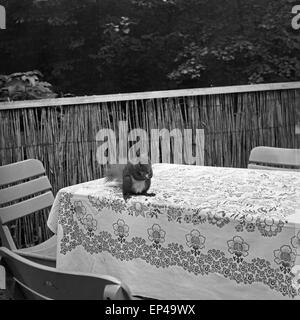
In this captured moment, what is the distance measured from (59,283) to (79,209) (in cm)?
73

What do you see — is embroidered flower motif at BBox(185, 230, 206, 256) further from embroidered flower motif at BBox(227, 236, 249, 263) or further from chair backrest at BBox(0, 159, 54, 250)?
chair backrest at BBox(0, 159, 54, 250)

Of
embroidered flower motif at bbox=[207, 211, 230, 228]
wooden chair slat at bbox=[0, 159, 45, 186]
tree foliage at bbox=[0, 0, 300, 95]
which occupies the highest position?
tree foliage at bbox=[0, 0, 300, 95]

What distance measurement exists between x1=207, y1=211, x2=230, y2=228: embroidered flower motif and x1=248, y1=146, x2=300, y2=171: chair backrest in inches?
34.4

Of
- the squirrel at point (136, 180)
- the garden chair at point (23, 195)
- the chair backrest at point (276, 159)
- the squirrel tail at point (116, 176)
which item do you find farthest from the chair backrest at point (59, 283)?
the chair backrest at point (276, 159)

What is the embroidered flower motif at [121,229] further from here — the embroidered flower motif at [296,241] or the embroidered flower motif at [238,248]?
the embroidered flower motif at [296,241]

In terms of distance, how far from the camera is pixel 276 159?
2.13 metres

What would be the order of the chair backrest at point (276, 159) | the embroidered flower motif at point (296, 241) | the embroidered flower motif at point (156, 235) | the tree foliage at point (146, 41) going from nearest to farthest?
the embroidered flower motif at point (296, 241) < the embroidered flower motif at point (156, 235) < the chair backrest at point (276, 159) < the tree foliage at point (146, 41)

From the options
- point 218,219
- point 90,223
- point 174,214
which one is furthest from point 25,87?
point 218,219

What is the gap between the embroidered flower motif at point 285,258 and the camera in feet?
3.94

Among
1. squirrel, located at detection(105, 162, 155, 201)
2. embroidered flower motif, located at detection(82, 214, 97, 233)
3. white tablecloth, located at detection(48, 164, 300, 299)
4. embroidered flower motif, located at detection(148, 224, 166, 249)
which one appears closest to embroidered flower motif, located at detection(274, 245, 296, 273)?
white tablecloth, located at detection(48, 164, 300, 299)

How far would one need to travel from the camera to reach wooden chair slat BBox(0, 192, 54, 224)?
188cm

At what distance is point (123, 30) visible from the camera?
2.43 metres
